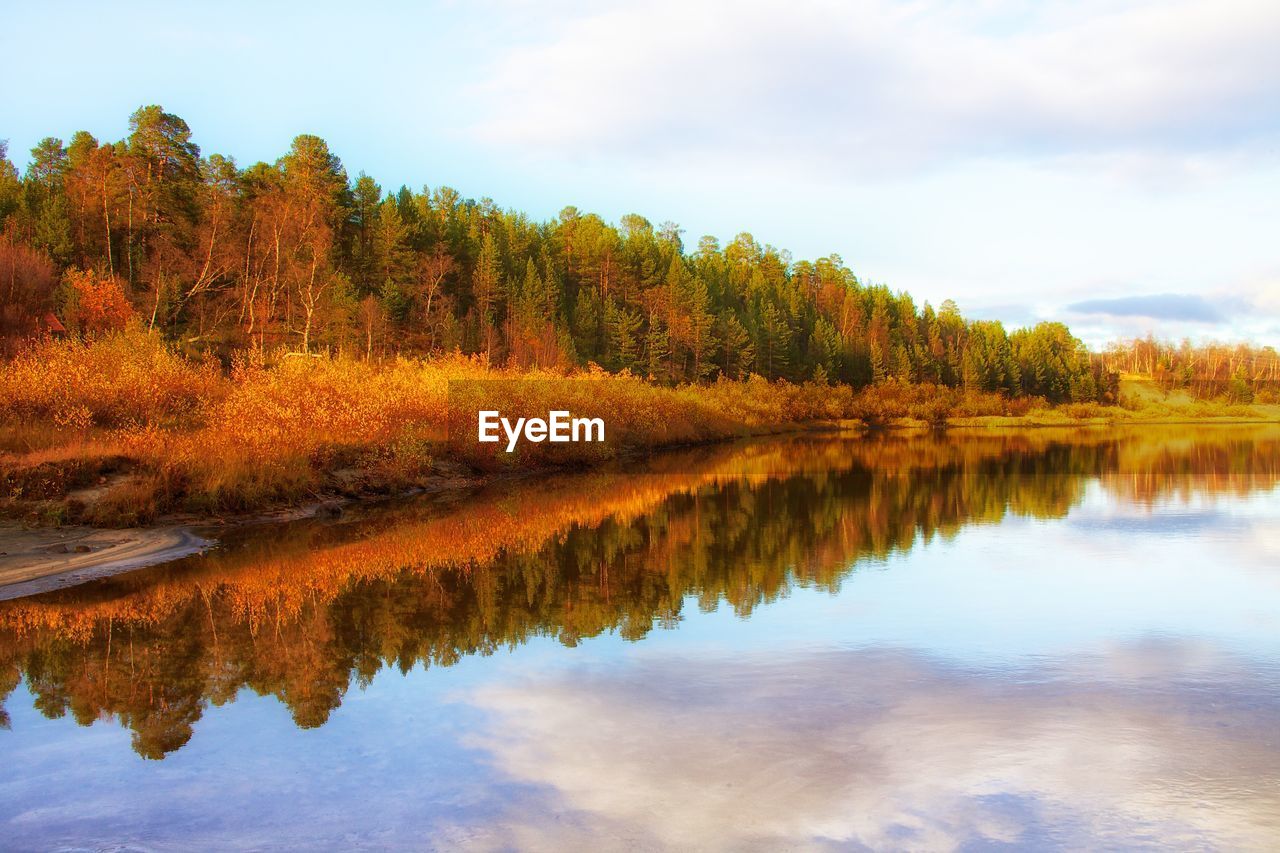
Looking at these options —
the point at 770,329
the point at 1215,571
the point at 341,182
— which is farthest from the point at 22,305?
the point at 770,329

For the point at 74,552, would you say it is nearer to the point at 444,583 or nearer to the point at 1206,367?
the point at 444,583

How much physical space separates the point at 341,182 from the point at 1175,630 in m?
66.3

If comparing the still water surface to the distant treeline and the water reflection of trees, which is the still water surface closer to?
the water reflection of trees

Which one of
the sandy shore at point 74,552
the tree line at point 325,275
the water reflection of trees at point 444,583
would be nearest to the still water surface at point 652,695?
the water reflection of trees at point 444,583

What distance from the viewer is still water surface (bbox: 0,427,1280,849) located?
5730 millimetres

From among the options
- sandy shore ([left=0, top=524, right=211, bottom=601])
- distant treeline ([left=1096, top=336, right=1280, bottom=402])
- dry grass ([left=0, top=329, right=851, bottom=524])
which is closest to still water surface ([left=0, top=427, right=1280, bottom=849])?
sandy shore ([left=0, top=524, right=211, bottom=601])

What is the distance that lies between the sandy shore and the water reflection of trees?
20.6 inches

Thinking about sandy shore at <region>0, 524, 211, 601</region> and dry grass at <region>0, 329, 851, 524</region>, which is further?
dry grass at <region>0, 329, 851, 524</region>

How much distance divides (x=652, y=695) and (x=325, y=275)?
54.8 metres

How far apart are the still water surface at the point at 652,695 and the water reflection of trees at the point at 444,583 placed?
7 centimetres

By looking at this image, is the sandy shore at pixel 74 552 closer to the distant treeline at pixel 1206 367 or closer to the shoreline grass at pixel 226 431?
the shoreline grass at pixel 226 431

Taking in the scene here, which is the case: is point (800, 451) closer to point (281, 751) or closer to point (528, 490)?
point (528, 490)

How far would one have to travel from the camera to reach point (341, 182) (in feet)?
219

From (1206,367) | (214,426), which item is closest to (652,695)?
(214,426)
